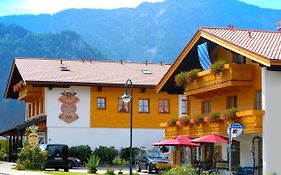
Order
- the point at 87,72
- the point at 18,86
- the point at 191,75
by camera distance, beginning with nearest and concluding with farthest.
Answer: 1. the point at 191,75
2. the point at 87,72
3. the point at 18,86

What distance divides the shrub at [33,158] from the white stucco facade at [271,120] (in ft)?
50.3

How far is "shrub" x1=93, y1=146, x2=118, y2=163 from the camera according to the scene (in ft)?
177

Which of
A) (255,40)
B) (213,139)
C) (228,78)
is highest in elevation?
(255,40)

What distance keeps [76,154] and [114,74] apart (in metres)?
8.20

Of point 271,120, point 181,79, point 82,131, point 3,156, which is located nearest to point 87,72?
point 82,131

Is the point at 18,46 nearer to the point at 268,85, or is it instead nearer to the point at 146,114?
the point at 146,114

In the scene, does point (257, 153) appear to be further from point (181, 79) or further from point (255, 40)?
point (181, 79)

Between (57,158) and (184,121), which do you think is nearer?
(184,121)

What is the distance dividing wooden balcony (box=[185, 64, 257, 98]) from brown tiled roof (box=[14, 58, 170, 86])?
66.5 ft

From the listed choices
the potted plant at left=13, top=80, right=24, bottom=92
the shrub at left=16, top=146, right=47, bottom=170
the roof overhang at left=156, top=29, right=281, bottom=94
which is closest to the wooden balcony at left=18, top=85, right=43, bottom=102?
the potted plant at left=13, top=80, right=24, bottom=92

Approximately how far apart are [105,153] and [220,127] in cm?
2152

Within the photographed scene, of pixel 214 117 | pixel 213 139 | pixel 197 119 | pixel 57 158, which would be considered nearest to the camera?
pixel 213 139

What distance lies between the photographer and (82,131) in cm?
5550

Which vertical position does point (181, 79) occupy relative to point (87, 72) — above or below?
below
